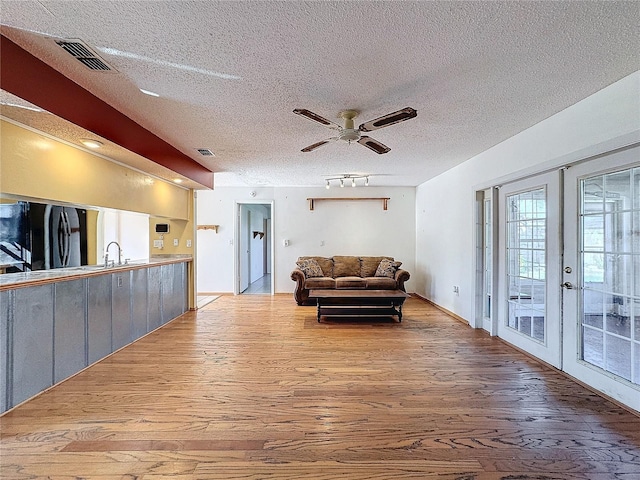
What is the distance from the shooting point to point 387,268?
20.2 feet

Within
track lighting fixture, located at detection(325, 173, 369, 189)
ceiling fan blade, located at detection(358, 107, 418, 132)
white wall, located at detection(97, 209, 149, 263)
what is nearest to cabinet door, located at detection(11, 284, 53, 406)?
ceiling fan blade, located at detection(358, 107, 418, 132)

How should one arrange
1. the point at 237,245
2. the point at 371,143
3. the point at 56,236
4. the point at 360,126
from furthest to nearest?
the point at 237,245 < the point at 56,236 < the point at 371,143 < the point at 360,126

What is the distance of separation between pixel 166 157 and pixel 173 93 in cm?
148

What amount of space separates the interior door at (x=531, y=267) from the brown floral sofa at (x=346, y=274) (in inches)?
86.0

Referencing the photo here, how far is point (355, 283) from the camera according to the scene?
5.83 meters

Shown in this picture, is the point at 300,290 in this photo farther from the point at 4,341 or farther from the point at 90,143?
the point at 4,341

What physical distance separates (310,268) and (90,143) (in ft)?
13.7

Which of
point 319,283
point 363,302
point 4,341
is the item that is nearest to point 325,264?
point 319,283

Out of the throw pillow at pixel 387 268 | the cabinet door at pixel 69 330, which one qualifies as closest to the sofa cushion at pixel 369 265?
the throw pillow at pixel 387 268

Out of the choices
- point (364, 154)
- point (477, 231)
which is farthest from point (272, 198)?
point (477, 231)

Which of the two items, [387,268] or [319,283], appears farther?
[387,268]

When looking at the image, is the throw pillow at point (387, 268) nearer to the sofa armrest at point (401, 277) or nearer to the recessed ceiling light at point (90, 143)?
the sofa armrest at point (401, 277)

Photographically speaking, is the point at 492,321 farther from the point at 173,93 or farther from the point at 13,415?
the point at 13,415

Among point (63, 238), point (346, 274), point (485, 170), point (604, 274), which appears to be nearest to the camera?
point (604, 274)
